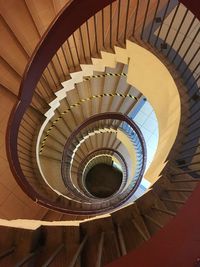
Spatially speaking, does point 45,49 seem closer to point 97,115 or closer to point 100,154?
point 97,115

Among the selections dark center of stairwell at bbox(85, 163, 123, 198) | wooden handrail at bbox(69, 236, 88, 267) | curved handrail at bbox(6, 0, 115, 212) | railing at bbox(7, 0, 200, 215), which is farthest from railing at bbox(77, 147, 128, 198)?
wooden handrail at bbox(69, 236, 88, 267)

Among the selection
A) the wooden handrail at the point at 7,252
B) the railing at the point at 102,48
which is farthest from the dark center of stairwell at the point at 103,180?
the wooden handrail at the point at 7,252

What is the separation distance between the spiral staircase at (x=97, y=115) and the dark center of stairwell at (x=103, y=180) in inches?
186

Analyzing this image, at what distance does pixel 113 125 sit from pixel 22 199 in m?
5.16

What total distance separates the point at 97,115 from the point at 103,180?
5.88 metres

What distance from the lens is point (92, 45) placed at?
5301 millimetres

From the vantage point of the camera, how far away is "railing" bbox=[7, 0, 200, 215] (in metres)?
3.93

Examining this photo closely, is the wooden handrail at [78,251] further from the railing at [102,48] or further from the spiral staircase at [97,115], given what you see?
the railing at [102,48]

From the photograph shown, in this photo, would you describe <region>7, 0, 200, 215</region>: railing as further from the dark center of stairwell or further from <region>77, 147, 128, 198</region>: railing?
the dark center of stairwell

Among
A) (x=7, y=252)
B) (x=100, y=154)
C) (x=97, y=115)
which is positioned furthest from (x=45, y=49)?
(x=100, y=154)

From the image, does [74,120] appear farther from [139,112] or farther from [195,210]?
[195,210]

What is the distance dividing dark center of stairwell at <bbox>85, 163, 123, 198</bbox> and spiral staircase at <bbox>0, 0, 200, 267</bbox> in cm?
472

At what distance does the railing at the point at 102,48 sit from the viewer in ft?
12.9

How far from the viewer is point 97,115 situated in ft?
27.6
